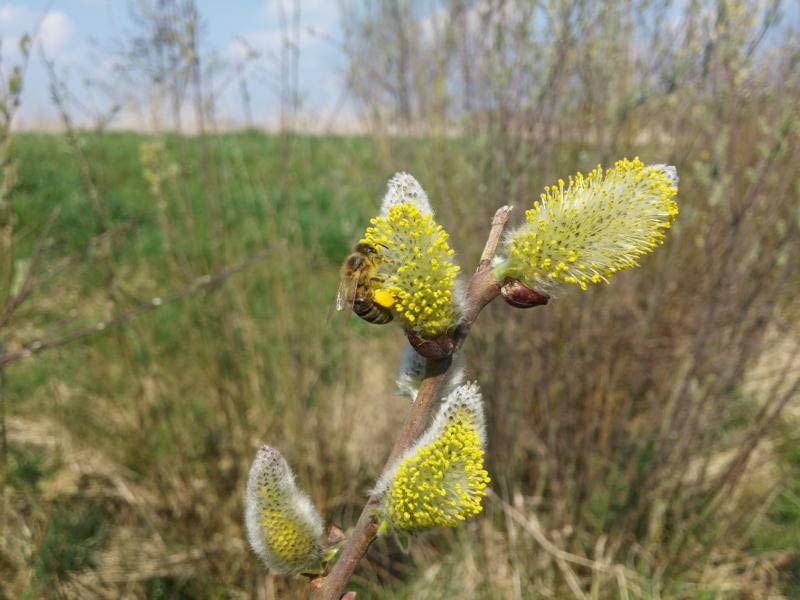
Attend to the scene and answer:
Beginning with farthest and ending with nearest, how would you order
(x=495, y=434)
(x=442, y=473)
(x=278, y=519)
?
(x=495, y=434) → (x=278, y=519) → (x=442, y=473)

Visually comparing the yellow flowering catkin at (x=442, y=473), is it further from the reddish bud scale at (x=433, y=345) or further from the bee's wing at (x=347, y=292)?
the bee's wing at (x=347, y=292)

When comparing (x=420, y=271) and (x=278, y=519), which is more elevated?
(x=420, y=271)

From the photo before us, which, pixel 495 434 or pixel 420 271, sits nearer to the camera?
pixel 420 271

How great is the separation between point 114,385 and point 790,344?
3.03m

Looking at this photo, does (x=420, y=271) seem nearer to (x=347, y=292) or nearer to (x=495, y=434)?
(x=347, y=292)

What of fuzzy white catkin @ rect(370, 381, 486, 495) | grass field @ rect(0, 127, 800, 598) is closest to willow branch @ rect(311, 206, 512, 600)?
fuzzy white catkin @ rect(370, 381, 486, 495)

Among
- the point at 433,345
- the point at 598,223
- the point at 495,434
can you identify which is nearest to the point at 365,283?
the point at 433,345

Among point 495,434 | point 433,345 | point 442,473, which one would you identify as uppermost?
point 433,345

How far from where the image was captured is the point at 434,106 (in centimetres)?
294

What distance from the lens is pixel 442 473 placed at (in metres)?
0.75

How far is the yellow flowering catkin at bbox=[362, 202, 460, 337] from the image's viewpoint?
775 millimetres

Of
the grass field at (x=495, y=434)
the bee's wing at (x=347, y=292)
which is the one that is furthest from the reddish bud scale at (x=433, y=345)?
the grass field at (x=495, y=434)

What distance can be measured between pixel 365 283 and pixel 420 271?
4.7 inches

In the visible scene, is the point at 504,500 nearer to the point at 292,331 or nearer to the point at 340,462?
the point at 340,462
